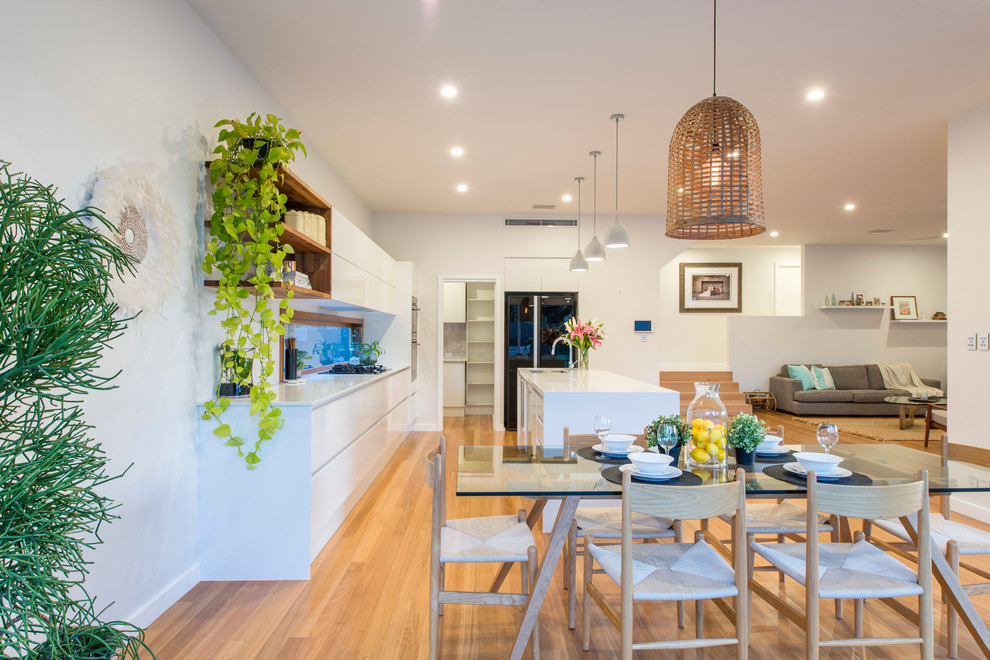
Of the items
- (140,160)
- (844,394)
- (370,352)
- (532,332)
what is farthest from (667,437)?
(844,394)

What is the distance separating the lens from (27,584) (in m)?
0.92

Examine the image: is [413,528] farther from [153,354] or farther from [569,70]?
[569,70]

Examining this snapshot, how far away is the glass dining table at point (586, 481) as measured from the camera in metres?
1.97

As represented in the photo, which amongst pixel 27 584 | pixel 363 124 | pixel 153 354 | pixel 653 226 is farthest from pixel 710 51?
pixel 653 226

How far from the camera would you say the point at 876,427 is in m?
7.66

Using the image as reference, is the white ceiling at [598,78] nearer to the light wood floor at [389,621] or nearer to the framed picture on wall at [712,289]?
the light wood floor at [389,621]

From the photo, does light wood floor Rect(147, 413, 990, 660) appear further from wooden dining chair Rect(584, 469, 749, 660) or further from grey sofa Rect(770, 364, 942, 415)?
grey sofa Rect(770, 364, 942, 415)

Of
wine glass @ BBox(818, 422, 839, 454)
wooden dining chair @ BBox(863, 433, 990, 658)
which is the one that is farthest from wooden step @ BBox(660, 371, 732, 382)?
wine glass @ BBox(818, 422, 839, 454)

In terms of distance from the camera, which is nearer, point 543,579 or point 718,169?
point 543,579

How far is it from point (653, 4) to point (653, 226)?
4.98 metres

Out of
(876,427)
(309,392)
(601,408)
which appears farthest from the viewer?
(876,427)

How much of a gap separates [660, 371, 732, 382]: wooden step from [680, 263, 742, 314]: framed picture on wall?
1.56 m

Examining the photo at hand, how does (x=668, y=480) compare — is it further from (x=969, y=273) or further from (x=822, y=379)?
(x=822, y=379)

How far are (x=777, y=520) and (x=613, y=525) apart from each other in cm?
74
